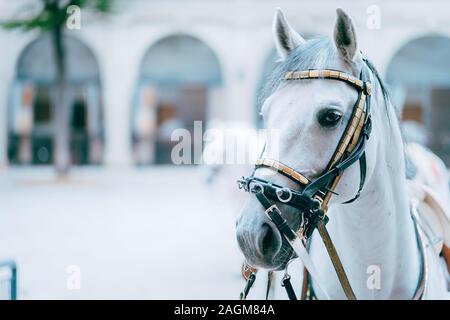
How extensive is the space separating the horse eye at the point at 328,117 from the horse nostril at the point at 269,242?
37 cm

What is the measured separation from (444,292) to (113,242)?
663cm

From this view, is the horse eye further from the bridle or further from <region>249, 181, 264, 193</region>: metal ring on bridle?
<region>249, 181, 264, 193</region>: metal ring on bridle

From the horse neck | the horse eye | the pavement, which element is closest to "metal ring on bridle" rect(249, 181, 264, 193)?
the horse eye

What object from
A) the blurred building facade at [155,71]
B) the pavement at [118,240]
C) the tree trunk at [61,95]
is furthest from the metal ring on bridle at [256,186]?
the blurred building facade at [155,71]

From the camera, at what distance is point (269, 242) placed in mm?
1824

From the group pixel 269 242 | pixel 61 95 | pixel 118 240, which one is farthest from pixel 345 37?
pixel 61 95

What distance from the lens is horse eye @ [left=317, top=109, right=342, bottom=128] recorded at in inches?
75.6

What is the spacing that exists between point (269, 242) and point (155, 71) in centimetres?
2071

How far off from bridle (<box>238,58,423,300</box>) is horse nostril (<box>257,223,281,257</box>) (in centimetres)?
3

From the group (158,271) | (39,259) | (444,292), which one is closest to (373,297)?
(444,292)

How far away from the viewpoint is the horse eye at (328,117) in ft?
6.30

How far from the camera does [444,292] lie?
8.33ft

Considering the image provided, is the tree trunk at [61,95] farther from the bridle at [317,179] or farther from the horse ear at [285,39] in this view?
the bridle at [317,179]
